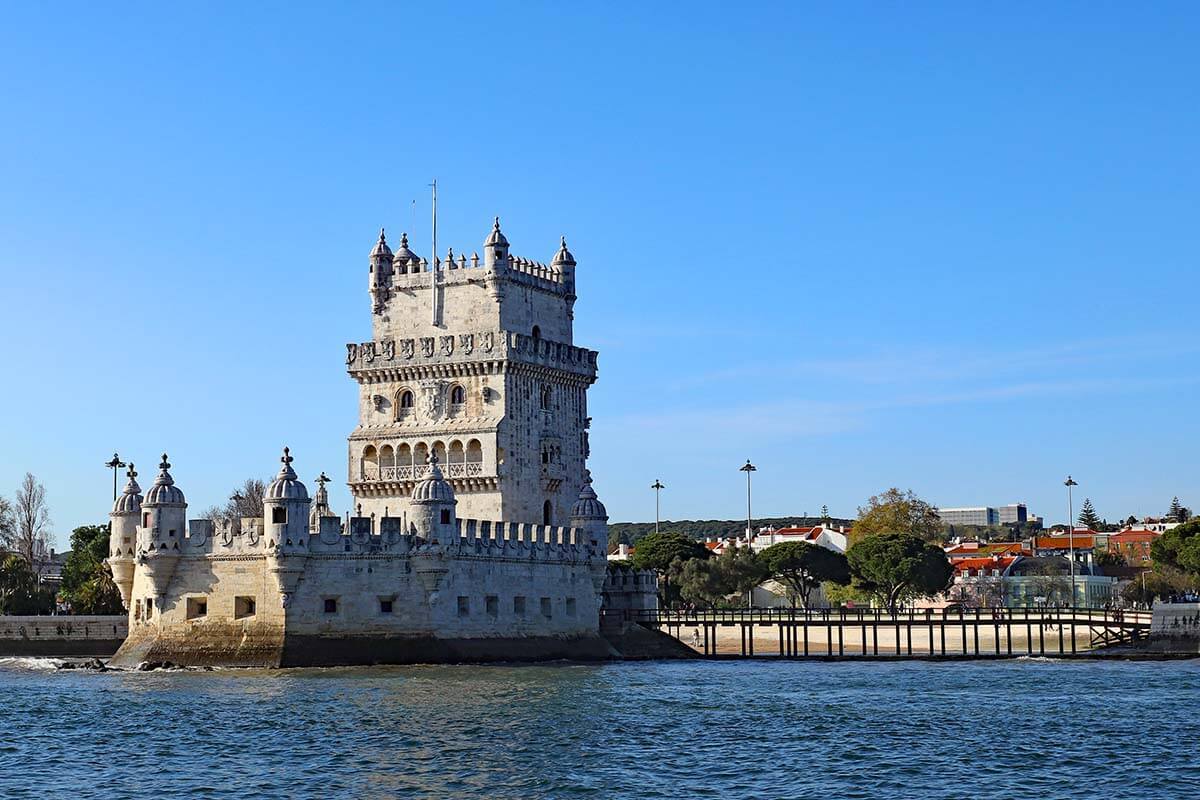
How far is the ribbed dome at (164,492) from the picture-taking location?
2889 inches

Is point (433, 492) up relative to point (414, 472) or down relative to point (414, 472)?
down

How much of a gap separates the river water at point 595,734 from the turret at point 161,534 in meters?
4.91

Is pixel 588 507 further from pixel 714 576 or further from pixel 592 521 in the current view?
pixel 714 576

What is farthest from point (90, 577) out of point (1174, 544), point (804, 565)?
point (1174, 544)

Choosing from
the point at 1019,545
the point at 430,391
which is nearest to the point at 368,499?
the point at 430,391

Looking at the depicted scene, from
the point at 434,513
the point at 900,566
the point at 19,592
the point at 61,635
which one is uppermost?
the point at 434,513

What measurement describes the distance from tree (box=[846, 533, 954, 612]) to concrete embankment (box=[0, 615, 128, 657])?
5237 centimetres

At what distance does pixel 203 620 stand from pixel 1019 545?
4374 inches

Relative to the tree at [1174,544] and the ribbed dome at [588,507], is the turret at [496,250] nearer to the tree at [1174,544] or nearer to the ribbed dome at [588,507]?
the ribbed dome at [588,507]

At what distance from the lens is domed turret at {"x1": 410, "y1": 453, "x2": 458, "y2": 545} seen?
71.8m

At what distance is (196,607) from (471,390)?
18.7 metres

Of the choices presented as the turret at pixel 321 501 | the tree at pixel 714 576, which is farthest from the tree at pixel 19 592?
the tree at pixel 714 576

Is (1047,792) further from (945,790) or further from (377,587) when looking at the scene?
(377,587)

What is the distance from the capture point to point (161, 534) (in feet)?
240
